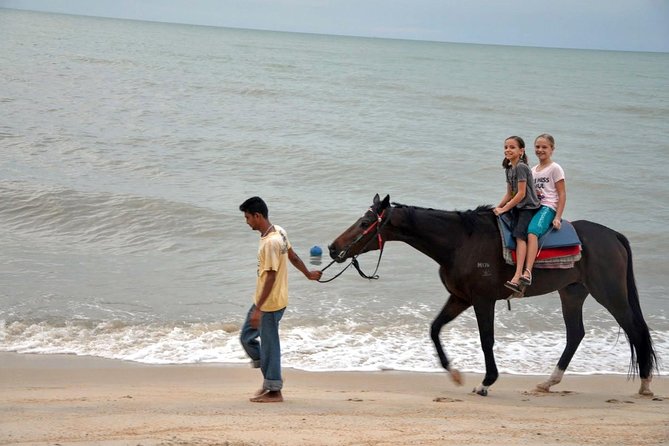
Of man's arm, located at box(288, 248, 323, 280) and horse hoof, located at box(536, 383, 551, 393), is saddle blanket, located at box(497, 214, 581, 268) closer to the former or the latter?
horse hoof, located at box(536, 383, 551, 393)

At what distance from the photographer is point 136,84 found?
150ft

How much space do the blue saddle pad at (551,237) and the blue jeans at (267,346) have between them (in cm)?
246

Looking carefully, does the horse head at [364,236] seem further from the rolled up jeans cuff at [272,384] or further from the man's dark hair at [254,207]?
the rolled up jeans cuff at [272,384]

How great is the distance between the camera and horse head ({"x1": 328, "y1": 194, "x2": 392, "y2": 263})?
24.8ft

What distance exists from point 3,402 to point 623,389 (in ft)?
20.4

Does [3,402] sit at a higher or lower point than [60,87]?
lower

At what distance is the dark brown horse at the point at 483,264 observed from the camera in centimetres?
771

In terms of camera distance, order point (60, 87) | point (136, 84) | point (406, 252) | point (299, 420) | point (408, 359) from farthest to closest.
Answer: point (136, 84)
point (60, 87)
point (406, 252)
point (408, 359)
point (299, 420)

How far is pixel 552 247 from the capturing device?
8.05 meters

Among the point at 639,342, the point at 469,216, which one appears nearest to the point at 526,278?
the point at 469,216

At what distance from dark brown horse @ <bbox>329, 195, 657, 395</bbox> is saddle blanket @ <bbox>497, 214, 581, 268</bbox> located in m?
0.08

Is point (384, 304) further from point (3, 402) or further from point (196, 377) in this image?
point (3, 402)

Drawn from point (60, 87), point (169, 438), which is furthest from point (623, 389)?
point (60, 87)

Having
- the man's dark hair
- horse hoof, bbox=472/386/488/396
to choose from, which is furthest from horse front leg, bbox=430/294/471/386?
the man's dark hair
